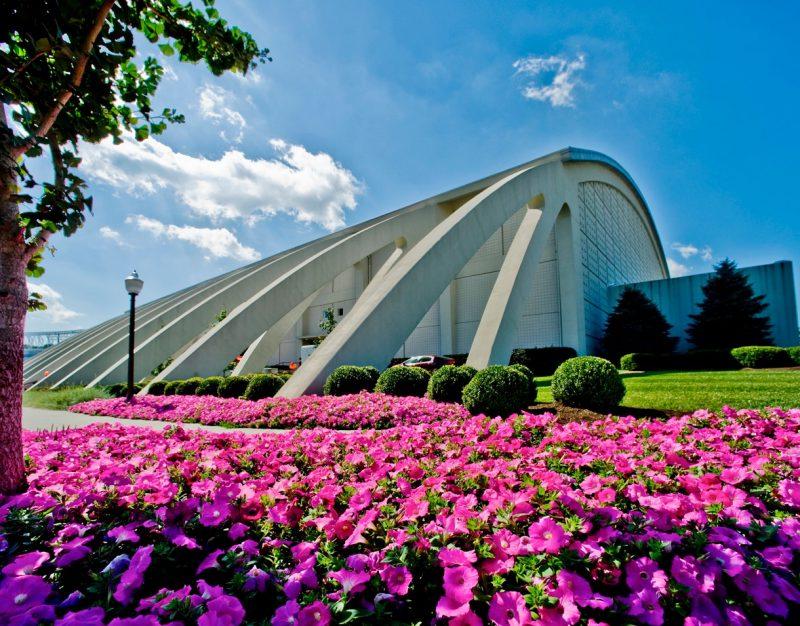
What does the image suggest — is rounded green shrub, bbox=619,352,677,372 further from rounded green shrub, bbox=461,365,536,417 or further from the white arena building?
rounded green shrub, bbox=461,365,536,417

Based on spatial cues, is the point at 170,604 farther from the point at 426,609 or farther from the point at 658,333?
the point at 658,333

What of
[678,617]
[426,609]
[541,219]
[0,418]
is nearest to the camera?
[678,617]

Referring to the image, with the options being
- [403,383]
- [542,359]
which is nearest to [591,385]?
[403,383]

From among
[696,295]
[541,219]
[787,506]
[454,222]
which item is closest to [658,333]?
[696,295]

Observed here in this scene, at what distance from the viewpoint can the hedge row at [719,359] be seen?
1557cm

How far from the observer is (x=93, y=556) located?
1699 millimetres

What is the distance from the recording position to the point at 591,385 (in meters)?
6.68

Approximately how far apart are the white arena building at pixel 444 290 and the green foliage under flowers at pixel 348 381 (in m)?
0.42

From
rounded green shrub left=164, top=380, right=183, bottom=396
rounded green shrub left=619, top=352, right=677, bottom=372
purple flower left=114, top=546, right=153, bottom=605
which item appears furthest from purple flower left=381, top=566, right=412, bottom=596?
rounded green shrub left=619, top=352, right=677, bottom=372

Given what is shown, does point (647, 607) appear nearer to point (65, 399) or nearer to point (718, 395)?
point (718, 395)

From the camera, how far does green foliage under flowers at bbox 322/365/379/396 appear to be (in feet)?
31.2

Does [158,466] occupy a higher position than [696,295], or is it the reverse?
[696,295]

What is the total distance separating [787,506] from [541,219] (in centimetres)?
1634

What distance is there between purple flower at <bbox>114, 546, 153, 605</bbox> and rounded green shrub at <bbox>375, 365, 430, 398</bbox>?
734 centimetres
